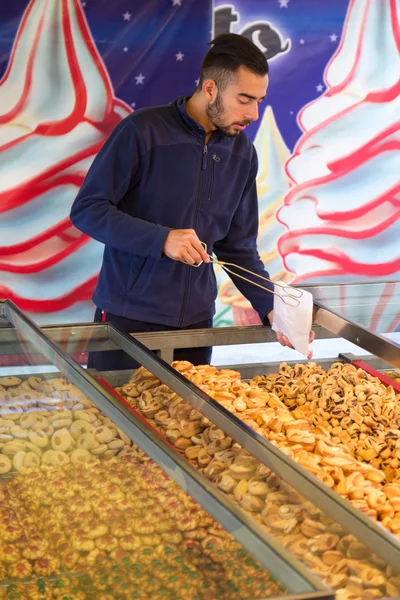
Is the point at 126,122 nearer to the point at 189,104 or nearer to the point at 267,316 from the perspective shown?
the point at 189,104

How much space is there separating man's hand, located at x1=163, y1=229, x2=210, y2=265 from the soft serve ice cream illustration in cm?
204

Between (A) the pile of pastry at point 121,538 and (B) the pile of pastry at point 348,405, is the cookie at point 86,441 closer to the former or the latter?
(A) the pile of pastry at point 121,538

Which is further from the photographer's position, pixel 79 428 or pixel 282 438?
pixel 282 438

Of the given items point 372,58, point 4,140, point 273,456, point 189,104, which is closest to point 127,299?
point 189,104

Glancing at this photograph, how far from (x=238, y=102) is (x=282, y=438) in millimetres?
1150

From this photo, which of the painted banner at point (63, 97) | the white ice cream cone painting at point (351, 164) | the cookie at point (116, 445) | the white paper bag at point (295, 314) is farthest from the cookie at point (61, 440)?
the white ice cream cone painting at point (351, 164)

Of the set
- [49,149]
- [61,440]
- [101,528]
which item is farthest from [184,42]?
[101,528]

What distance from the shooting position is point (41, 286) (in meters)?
4.23

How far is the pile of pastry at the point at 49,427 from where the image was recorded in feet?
5.03

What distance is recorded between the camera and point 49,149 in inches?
159

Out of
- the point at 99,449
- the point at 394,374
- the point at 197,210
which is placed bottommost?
the point at 394,374

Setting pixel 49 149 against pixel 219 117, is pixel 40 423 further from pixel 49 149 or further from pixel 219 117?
pixel 49 149

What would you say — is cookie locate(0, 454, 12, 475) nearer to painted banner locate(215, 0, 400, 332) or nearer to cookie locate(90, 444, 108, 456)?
cookie locate(90, 444, 108, 456)

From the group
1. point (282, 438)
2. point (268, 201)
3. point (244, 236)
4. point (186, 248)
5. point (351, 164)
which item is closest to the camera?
point (282, 438)
